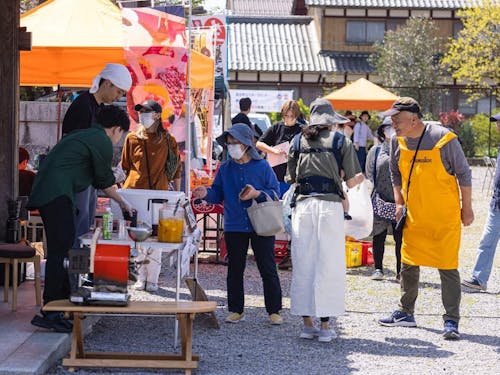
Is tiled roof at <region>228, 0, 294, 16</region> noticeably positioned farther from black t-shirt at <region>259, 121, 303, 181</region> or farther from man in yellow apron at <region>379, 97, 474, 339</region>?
man in yellow apron at <region>379, 97, 474, 339</region>

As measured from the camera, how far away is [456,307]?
284 inches

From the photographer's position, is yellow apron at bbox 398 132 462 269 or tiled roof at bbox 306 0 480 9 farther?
tiled roof at bbox 306 0 480 9

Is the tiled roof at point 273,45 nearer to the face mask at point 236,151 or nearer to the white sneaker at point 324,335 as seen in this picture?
the face mask at point 236,151

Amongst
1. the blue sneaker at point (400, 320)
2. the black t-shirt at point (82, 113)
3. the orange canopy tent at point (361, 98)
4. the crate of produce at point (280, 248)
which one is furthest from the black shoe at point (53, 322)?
the orange canopy tent at point (361, 98)

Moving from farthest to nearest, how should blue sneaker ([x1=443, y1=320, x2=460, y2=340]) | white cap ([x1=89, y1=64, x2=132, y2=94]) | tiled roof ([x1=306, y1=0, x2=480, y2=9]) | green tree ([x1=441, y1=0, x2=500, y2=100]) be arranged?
tiled roof ([x1=306, y1=0, x2=480, y2=9])
green tree ([x1=441, y1=0, x2=500, y2=100])
blue sneaker ([x1=443, y1=320, x2=460, y2=340])
white cap ([x1=89, y1=64, x2=132, y2=94])

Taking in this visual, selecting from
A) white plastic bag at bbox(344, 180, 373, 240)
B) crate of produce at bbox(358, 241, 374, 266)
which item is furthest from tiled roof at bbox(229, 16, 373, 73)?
white plastic bag at bbox(344, 180, 373, 240)

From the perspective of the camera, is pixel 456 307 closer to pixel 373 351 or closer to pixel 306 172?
pixel 373 351

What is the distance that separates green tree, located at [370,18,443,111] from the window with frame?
3773 mm

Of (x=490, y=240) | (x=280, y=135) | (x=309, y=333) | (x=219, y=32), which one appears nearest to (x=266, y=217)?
(x=309, y=333)

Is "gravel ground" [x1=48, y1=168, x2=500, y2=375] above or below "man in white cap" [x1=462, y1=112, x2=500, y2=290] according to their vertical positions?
below

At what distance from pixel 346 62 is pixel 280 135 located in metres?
29.4

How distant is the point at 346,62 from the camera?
3916 centimetres

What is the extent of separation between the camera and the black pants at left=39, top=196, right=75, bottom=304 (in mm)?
6320

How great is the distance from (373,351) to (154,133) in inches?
113
